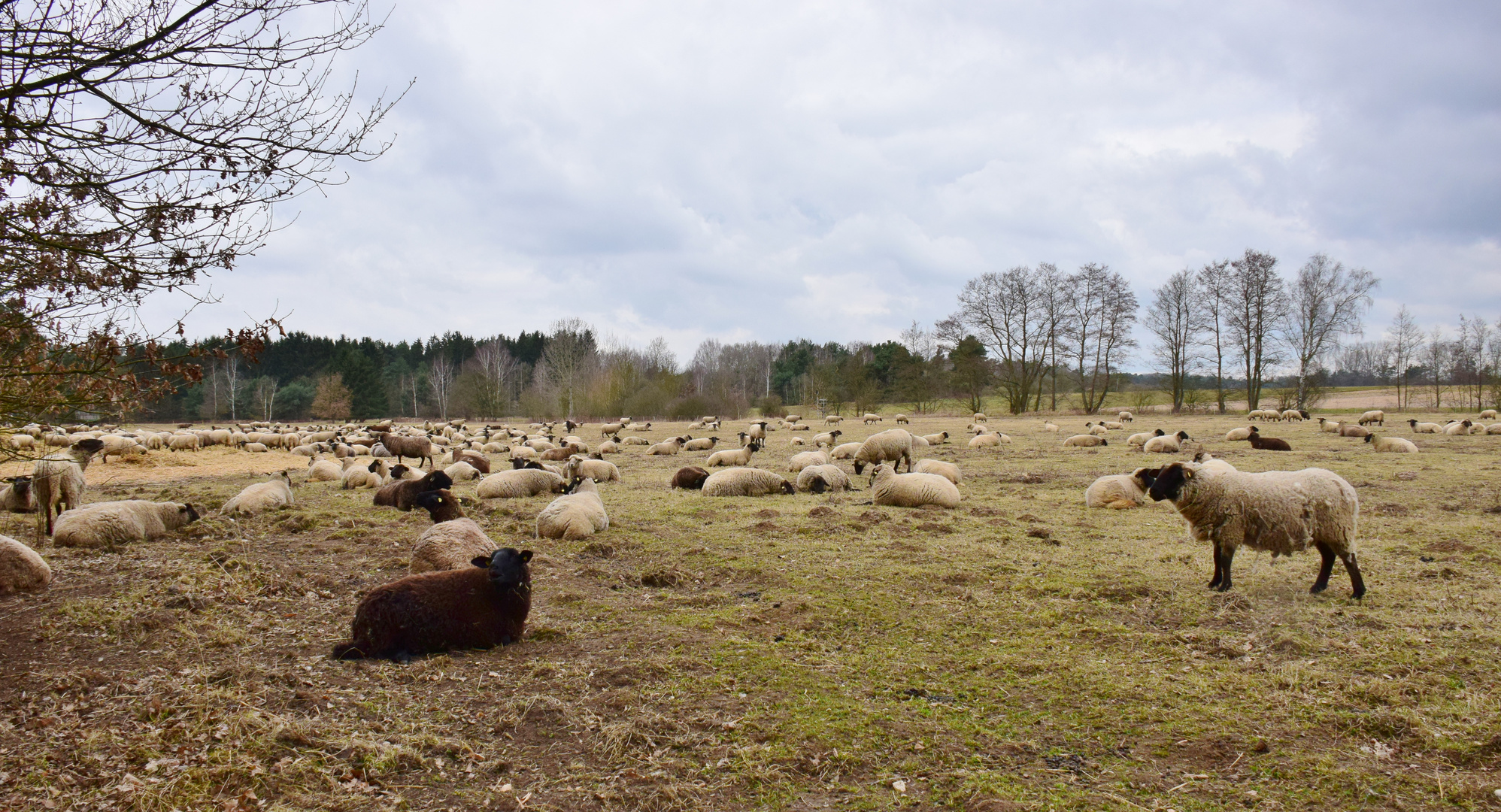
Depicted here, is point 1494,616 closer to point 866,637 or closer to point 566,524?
point 866,637

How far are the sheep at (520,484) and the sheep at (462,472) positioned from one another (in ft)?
11.0

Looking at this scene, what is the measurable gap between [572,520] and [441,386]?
78.0 m

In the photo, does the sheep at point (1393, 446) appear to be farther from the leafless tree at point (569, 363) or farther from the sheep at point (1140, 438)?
the leafless tree at point (569, 363)

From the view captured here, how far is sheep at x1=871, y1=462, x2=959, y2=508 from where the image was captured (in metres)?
12.8

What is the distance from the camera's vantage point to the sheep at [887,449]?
18.1 metres

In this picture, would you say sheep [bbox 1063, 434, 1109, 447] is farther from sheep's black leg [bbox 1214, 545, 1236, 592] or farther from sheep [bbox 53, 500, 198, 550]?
sheep [bbox 53, 500, 198, 550]

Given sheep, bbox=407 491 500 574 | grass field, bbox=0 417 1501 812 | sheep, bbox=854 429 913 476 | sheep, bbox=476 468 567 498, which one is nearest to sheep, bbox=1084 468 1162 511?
grass field, bbox=0 417 1501 812

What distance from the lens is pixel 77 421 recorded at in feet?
17.1

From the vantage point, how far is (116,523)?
929 centimetres

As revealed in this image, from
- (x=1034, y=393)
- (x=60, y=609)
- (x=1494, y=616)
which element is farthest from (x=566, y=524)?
(x=1034, y=393)

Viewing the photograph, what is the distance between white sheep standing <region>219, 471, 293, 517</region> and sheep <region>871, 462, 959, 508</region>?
423 inches

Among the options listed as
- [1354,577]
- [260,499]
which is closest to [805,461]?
[260,499]

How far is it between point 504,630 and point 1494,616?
8605 mm

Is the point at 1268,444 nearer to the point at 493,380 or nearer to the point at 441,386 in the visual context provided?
the point at 493,380
